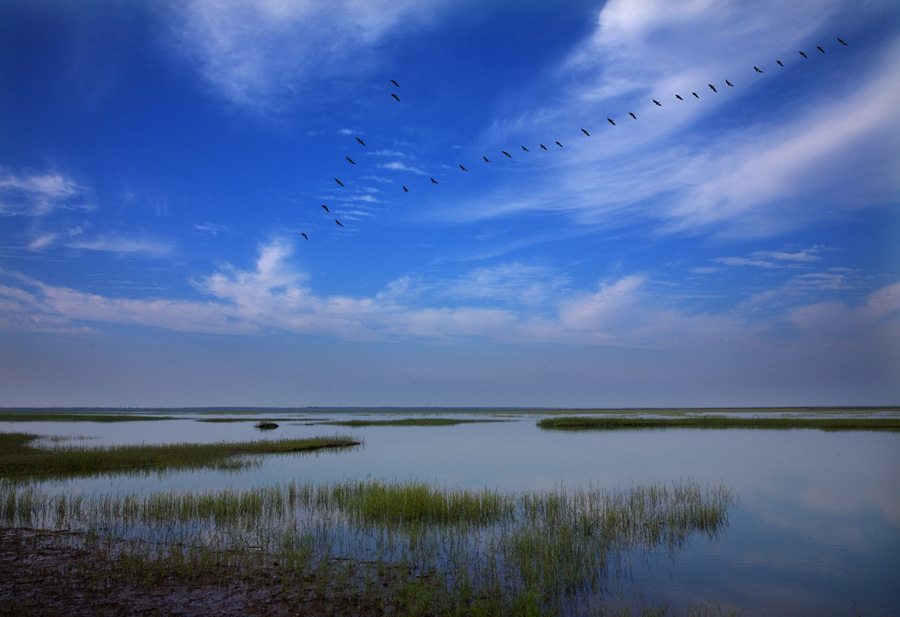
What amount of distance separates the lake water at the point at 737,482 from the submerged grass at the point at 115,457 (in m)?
2.78

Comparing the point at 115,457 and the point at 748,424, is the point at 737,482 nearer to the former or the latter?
the point at 115,457

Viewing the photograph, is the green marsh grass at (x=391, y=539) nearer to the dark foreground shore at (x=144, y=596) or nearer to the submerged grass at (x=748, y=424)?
the dark foreground shore at (x=144, y=596)

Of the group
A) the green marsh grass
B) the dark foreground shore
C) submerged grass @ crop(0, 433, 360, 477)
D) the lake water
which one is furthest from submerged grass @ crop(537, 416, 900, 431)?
the dark foreground shore

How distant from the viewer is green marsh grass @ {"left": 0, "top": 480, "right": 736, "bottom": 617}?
35.9 ft

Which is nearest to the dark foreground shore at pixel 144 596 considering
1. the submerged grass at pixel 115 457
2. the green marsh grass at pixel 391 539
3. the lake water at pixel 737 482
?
the green marsh grass at pixel 391 539

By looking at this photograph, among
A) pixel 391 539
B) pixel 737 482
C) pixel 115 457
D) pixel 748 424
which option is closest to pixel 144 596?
pixel 391 539

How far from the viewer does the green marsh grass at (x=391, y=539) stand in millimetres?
10930

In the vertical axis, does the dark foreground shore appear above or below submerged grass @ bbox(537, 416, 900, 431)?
above

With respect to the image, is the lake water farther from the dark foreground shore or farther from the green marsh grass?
the dark foreground shore

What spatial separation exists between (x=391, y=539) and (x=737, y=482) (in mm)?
17930

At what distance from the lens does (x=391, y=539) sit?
48.9ft

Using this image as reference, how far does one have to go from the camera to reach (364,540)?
15070 millimetres

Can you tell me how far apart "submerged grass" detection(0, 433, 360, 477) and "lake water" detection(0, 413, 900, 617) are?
2.78 m

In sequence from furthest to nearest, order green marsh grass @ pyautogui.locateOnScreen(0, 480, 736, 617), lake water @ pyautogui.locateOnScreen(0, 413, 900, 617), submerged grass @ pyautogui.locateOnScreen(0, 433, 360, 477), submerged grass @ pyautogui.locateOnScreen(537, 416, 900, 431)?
submerged grass @ pyautogui.locateOnScreen(537, 416, 900, 431), submerged grass @ pyautogui.locateOnScreen(0, 433, 360, 477), lake water @ pyautogui.locateOnScreen(0, 413, 900, 617), green marsh grass @ pyautogui.locateOnScreen(0, 480, 736, 617)
